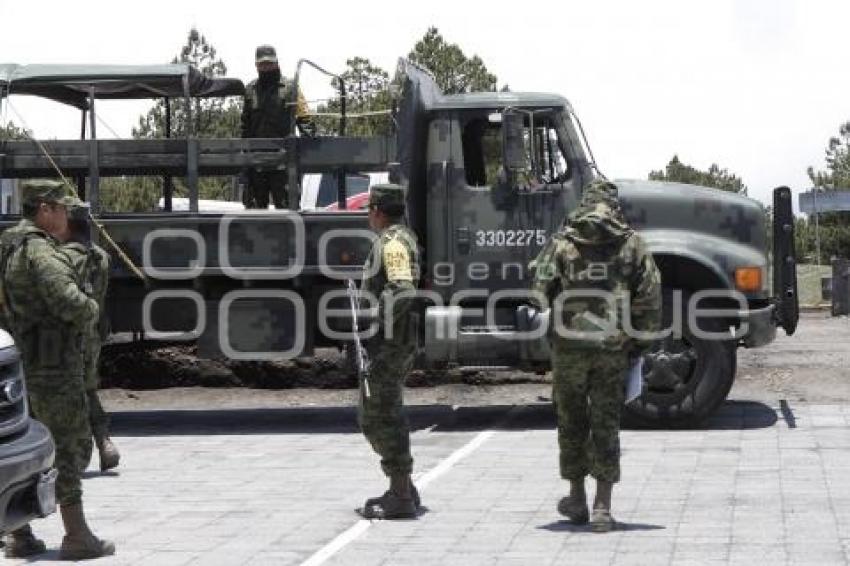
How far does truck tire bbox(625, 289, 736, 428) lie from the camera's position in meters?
12.8

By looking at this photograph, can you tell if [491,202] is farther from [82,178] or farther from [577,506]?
[577,506]

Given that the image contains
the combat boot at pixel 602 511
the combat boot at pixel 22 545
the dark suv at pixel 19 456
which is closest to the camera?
the dark suv at pixel 19 456

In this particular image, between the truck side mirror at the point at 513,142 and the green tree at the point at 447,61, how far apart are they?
95.1 feet

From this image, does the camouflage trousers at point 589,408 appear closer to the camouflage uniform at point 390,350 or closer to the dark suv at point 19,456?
the camouflage uniform at point 390,350

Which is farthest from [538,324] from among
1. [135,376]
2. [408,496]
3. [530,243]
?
[135,376]

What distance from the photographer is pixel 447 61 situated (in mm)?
42062

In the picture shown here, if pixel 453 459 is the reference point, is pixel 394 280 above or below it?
above

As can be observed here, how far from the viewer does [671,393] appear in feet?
42.0

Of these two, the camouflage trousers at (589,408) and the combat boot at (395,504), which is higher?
the camouflage trousers at (589,408)

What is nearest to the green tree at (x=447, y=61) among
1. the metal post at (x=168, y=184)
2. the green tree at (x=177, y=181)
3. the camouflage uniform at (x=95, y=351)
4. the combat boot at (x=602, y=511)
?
the green tree at (x=177, y=181)

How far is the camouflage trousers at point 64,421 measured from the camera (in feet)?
25.1

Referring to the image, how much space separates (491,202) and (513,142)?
57 centimetres

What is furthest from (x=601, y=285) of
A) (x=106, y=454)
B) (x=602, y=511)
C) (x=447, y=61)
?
(x=447, y=61)

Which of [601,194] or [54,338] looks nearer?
[54,338]
